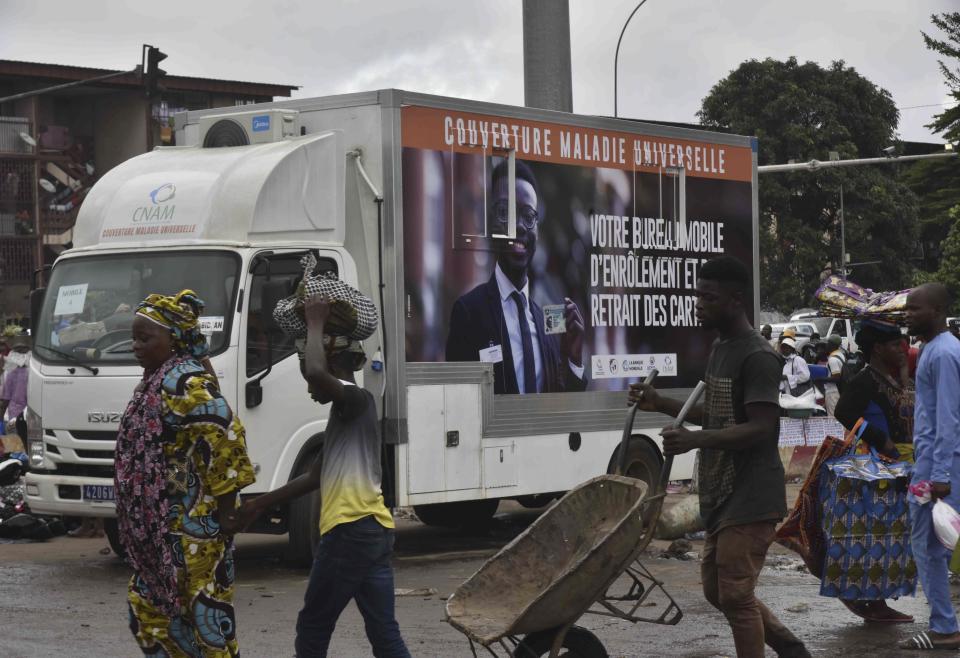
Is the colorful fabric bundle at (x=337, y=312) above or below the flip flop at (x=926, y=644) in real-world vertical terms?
above

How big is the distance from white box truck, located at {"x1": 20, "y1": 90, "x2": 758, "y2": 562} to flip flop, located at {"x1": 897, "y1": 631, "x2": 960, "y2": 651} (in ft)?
14.9

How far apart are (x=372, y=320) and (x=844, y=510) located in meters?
3.97

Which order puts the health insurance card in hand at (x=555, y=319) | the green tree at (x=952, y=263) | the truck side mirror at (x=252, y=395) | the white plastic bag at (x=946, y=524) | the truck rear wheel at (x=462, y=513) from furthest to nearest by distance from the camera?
the green tree at (x=952, y=263), the truck rear wheel at (x=462, y=513), the health insurance card in hand at (x=555, y=319), the truck side mirror at (x=252, y=395), the white plastic bag at (x=946, y=524)

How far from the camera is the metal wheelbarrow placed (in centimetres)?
594

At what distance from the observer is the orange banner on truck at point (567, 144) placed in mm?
11680

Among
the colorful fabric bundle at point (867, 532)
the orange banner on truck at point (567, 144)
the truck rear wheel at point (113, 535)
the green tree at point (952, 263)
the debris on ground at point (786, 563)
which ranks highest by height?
the green tree at point (952, 263)

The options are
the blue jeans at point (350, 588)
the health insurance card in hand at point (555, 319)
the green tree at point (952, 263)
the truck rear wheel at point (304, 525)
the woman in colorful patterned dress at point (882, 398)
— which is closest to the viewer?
the blue jeans at point (350, 588)

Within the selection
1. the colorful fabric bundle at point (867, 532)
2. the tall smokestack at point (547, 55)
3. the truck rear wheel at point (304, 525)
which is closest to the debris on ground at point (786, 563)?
the colorful fabric bundle at point (867, 532)

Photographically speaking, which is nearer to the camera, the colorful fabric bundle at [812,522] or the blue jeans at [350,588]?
the blue jeans at [350,588]

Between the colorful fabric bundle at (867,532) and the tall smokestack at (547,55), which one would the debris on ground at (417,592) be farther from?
the tall smokestack at (547,55)

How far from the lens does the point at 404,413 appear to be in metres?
11.4

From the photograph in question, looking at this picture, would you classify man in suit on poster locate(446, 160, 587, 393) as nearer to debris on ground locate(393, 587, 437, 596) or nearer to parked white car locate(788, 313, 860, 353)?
debris on ground locate(393, 587, 437, 596)

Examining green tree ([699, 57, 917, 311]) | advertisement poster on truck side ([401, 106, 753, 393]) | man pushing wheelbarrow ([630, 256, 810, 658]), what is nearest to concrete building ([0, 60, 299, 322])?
green tree ([699, 57, 917, 311])

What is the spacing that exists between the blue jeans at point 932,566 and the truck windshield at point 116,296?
516 cm
